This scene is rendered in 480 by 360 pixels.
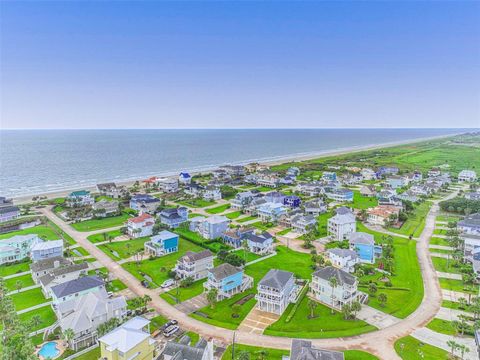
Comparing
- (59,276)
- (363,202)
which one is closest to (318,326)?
(59,276)

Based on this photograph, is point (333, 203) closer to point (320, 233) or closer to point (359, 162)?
point (320, 233)

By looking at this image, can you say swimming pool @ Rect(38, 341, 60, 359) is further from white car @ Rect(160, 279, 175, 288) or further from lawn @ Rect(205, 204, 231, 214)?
lawn @ Rect(205, 204, 231, 214)

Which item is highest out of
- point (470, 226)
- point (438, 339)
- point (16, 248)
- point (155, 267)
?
point (470, 226)

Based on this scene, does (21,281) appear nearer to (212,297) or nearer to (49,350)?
(49,350)

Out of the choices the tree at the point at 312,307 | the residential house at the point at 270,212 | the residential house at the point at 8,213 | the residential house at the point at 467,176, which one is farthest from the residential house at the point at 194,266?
the residential house at the point at 467,176

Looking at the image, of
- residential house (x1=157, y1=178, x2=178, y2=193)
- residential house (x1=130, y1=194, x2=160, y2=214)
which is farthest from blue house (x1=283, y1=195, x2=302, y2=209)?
residential house (x1=157, y1=178, x2=178, y2=193)

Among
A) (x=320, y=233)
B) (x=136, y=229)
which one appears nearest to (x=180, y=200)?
(x=136, y=229)

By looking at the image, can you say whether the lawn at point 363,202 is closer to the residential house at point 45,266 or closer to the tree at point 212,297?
the tree at point 212,297
